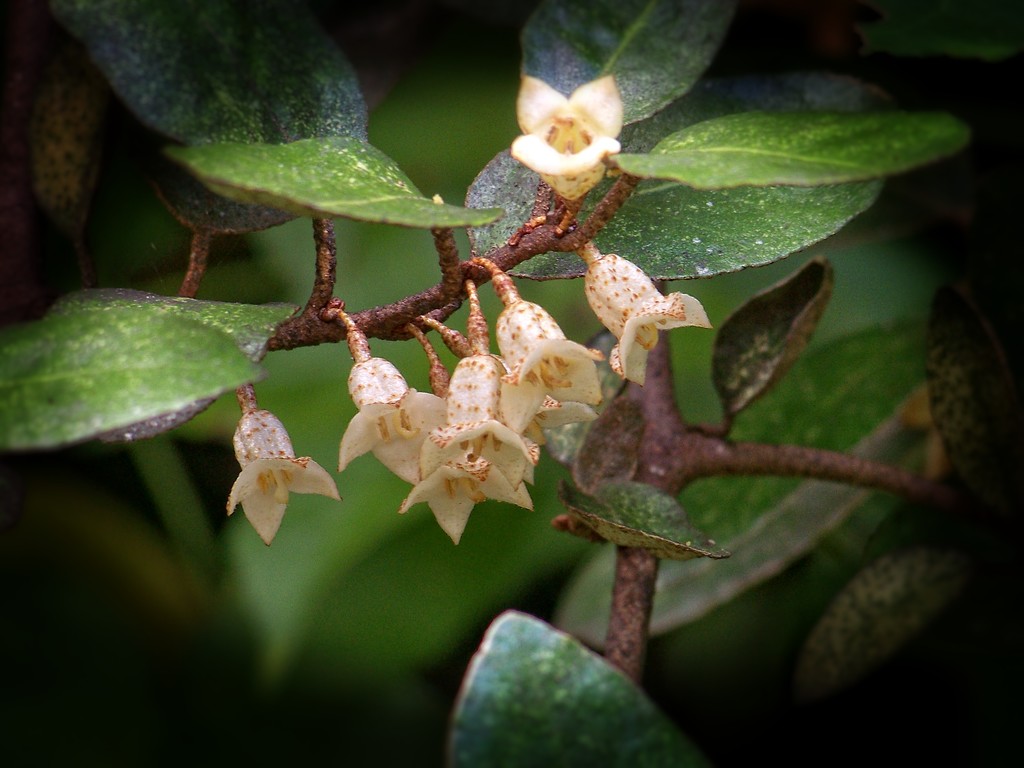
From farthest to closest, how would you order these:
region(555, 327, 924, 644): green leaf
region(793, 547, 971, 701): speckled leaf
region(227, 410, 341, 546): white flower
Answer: region(555, 327, 924, 644): green leaf
region(793, 547, 971, 701): speckled leaf
region(227, 410, 341, 546): white flower

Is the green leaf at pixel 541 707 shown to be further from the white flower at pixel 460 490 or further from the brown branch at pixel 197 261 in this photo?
the brown branch at pixel 197 261

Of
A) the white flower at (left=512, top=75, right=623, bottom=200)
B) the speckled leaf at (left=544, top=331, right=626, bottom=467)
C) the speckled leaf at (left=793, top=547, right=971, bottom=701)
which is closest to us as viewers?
the white flower at (left=512, top=75, right=623, bottom=200)

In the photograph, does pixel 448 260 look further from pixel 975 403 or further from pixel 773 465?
pixel 975 403

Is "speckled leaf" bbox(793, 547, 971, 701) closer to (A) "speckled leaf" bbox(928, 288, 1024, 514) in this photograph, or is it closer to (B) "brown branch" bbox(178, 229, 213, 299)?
(A) "speckled leaf" bbox(928, 288, 1024, 514)

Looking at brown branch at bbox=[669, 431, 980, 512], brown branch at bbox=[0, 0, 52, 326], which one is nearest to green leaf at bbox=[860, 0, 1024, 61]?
brown branch at bbox=[669, 431, 980, 512]

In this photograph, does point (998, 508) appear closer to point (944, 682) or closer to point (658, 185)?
point (944, 682)

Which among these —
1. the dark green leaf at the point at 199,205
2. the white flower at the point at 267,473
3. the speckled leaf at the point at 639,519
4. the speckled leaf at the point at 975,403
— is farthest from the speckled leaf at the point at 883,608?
the dark green leaf at the point at 199,205

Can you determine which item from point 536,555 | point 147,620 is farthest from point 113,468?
point 536,555
